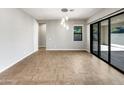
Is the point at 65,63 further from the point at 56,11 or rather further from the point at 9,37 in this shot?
the point at 56,11

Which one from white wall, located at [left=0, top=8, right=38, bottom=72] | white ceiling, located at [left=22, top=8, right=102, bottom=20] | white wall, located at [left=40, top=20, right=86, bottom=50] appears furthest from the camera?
white wall, located at [left=40, top=20, right=86, bottom=50]

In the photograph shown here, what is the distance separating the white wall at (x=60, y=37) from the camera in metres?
12.8

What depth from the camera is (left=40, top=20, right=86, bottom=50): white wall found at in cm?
1277

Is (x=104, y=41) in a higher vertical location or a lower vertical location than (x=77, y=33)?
lower

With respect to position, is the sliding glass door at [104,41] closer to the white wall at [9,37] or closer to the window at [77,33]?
the white wall at [9,37]

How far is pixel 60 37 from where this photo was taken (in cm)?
1289

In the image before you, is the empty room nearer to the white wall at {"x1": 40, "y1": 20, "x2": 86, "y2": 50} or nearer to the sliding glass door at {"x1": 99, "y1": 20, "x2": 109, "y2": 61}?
the sliding glass door at {"x1": 99, "y1": 20, "x2": 109, "y2": 61}

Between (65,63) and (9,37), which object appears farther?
(65,63)

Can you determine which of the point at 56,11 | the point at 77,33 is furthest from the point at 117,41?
the point at 77,33

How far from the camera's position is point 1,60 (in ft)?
17.5

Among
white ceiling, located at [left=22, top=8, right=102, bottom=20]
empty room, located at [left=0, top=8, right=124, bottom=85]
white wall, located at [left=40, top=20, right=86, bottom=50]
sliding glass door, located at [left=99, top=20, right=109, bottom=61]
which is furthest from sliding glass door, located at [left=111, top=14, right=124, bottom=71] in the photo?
white wall, located at [left=40, top=20, right=86, bottom=50]

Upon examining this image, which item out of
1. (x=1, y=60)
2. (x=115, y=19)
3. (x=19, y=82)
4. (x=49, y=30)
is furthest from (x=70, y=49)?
(x=19, y=82)
